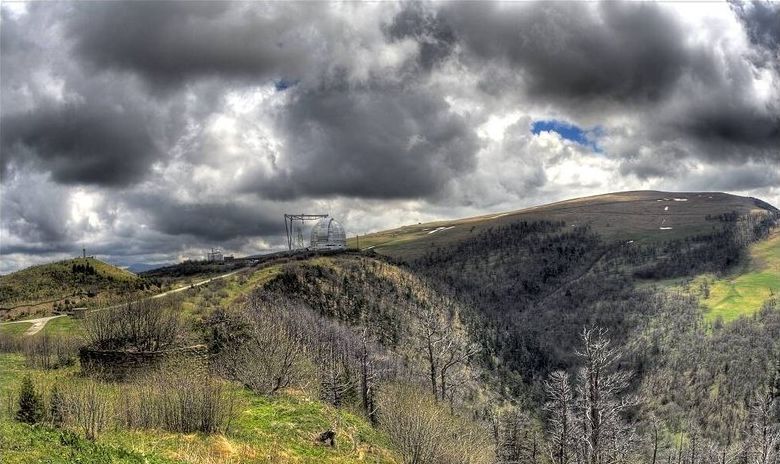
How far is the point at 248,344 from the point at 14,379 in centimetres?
1745

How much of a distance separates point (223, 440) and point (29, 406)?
8.03 metres

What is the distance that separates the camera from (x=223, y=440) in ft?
72.9

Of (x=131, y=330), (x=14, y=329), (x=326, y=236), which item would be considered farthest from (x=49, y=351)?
(x=326, y=236)

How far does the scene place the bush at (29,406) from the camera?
21.0 meters

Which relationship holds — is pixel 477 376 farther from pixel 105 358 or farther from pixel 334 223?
pixel 105 358

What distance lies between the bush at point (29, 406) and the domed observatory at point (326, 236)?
11799 cm

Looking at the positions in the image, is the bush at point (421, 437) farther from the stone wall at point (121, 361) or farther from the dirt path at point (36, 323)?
the dirt path at point (36, 323)

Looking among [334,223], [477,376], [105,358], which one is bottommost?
[477,376]

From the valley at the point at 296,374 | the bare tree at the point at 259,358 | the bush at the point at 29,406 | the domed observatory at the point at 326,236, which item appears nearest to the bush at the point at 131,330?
the valley at the point at 296,374

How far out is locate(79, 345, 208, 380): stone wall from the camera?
35969mm

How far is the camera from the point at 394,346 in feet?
351

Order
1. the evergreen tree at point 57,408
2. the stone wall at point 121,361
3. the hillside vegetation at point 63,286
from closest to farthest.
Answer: the evergreen tree at point 57,408 → the stone wall at point 121,361 → the hillside vegetation at point 63,286

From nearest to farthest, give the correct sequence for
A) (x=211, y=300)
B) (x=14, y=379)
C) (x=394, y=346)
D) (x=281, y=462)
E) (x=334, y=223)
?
(x=281, y=462)
(x=14, y=379)
(x=211, y=300)
(x=394, y=346)
(x=334, y=223)

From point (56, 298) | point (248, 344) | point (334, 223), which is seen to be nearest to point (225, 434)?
point (248, 344)
